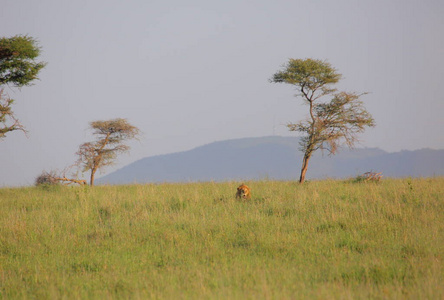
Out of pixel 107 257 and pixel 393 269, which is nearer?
pixel 393 269

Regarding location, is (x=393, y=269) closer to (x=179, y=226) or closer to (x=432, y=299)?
(x=432, y=299)

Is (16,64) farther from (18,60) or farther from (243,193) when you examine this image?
(243,193)

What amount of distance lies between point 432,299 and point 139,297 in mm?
4175

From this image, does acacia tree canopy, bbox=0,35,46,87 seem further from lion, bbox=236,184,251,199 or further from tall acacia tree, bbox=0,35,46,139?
lion, bbox=236,184,251,199

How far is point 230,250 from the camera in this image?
8.25 meters

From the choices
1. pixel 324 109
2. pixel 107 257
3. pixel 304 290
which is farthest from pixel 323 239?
pixel 324 109

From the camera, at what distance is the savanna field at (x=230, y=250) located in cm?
621

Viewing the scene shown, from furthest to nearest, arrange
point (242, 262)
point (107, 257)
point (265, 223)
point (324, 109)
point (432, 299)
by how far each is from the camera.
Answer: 1. point (324, 109)
2. point (265, 223)
3. point (107, 257)
4. point (242, 262)
5. point (432, 299)

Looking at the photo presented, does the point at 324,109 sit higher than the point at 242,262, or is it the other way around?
the point at 324,109

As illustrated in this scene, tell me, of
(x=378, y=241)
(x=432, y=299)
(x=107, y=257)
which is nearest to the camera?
(x=432, y=299)

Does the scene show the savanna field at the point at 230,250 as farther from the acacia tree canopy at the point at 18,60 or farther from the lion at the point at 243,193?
the acacia tree canopy at the point at 18,60

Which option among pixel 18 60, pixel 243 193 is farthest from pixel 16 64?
pixel 243 193

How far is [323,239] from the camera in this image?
29.3 feet

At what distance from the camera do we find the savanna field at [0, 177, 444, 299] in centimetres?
621
